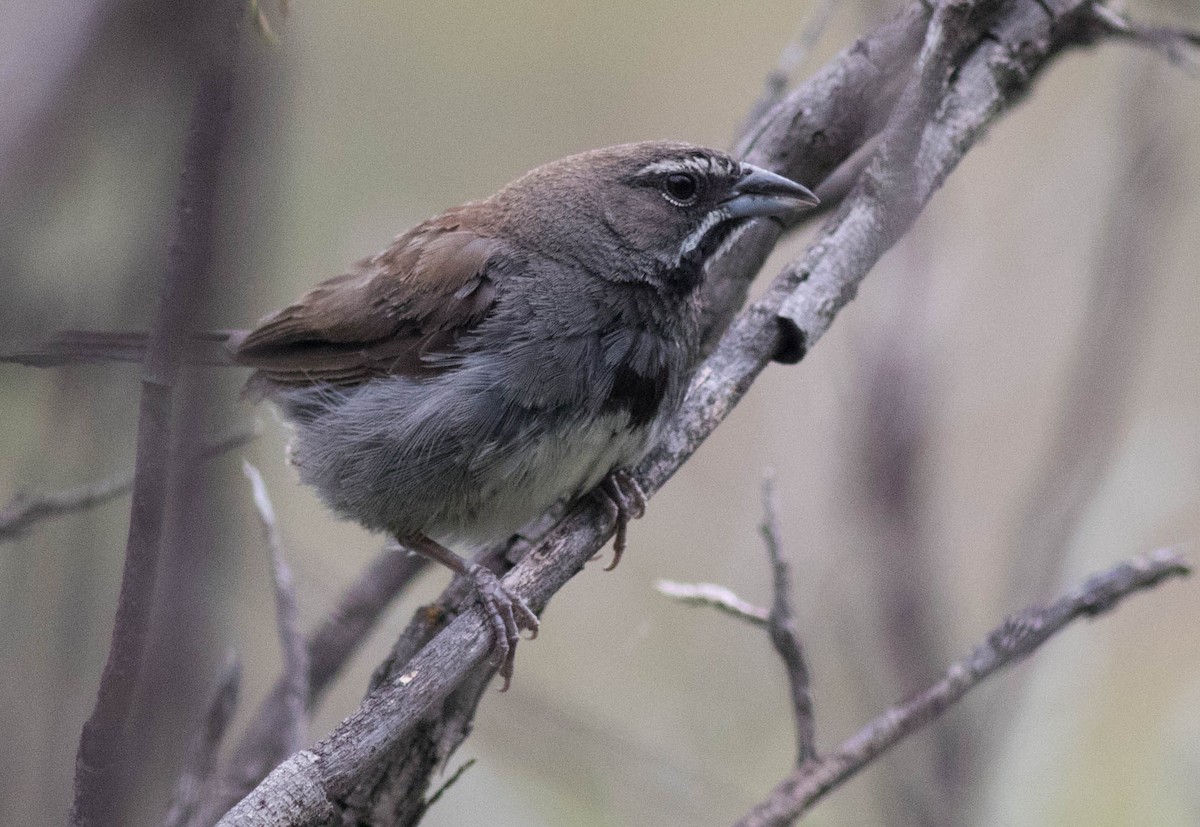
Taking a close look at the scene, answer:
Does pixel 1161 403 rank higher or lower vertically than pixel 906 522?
lower

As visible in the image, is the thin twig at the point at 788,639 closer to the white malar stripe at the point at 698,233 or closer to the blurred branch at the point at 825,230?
the blurred branch at the point at 825,230

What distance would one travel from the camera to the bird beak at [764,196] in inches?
153

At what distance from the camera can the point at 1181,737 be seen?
4.28 metres

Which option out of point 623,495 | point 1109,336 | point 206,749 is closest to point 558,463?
point 623,495

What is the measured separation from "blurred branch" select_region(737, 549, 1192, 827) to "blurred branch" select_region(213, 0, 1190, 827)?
796mm

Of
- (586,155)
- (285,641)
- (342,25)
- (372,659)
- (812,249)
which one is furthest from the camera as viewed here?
(342,25)

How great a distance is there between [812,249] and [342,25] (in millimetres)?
5133

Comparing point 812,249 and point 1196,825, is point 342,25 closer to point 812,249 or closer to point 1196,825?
point 812,249

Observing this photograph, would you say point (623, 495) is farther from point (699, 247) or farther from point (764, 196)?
point (764, 196)

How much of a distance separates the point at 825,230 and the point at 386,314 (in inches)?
59.5

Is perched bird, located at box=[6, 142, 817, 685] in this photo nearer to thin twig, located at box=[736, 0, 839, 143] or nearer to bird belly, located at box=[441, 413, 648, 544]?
bird belly, located at box=[441, 413, 648, 544]

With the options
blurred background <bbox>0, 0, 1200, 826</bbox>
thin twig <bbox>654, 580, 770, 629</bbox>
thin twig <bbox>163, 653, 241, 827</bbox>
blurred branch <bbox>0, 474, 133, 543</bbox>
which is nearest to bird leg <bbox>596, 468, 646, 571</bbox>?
thin twig <bbox>654, 580, 770, 629</bbox>

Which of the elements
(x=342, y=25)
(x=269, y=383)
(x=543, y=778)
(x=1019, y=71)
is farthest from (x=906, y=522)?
(x=342, y=25)

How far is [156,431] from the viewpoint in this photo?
A: 69.3 inches
